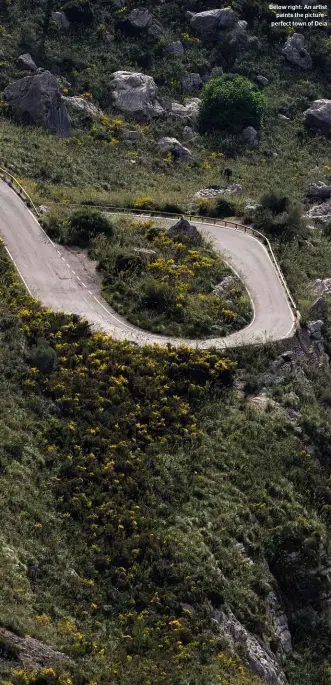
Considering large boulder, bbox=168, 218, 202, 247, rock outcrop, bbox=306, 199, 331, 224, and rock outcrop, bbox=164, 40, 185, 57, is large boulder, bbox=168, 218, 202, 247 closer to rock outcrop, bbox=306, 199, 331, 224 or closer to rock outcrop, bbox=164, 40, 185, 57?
rock outcrop, bbox=306, 199, 331, 224

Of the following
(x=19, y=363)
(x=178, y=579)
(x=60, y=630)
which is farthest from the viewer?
(x=19, y=363)

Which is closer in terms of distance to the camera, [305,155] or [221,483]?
[221,483]

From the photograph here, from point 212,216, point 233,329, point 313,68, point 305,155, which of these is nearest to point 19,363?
point 233,329

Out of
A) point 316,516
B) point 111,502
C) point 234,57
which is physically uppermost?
point 234,57

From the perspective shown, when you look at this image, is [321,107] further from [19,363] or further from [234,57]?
[19,363]

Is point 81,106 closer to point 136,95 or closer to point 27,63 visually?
point 136,95

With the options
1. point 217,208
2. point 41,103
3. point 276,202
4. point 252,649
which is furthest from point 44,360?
point 41,103

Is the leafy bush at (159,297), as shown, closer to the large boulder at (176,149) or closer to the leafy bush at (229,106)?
the large boulder at (176,149)
